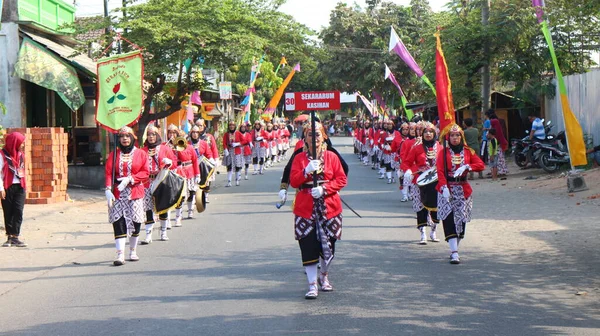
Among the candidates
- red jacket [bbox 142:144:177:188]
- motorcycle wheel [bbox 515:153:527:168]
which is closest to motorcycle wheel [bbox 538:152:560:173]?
motorcycle wheel [bbox 515:153:527:168]

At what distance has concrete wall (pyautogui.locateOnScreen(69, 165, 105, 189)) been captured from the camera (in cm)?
2295

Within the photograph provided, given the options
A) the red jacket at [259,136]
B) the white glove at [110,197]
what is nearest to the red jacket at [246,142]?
the red jacket at [259,136]

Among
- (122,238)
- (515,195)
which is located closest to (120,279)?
(122,238)

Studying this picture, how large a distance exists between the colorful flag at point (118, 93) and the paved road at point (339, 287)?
1932 mm

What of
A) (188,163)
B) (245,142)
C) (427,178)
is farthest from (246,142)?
(427,178)

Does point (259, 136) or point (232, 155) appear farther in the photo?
point (259, 136)

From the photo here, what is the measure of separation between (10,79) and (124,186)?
40.1 feet

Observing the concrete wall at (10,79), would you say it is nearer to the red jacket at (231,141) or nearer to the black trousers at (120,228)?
the red jacket at (231,141)

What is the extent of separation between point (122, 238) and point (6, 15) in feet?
40.2

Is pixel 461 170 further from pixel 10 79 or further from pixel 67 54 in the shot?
pixel 67 54

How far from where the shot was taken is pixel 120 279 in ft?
30.9

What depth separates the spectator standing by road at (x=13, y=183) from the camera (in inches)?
482

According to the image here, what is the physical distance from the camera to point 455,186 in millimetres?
10445

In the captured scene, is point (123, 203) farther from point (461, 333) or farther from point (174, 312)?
point (461, 333)
